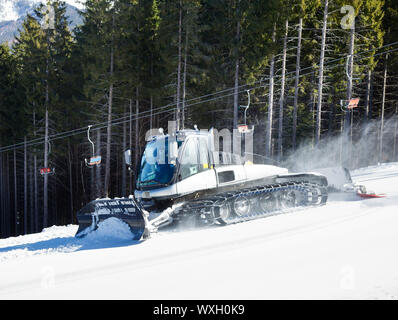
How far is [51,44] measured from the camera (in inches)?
1160

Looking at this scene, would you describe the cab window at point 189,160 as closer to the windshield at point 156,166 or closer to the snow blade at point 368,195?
the windshield at point 156,166

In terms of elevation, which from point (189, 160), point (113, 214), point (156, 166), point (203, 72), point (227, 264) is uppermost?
point (203, 72)

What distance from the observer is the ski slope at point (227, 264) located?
3.91 meters

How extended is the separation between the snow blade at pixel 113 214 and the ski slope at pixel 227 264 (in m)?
0.28

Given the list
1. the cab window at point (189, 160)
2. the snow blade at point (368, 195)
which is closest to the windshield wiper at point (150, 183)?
the cab window at point (189, 160)

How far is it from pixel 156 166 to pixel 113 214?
163 centimetres

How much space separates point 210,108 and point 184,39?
548 centimetres

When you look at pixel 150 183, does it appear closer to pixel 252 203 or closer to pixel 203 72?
pixel 252 203

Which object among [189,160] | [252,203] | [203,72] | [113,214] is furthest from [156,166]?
[203,72]

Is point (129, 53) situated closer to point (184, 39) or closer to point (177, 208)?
point (184, 39)

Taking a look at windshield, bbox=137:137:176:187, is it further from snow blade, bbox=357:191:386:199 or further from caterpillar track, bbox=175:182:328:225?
snow blade, bbox=357:191:386:199

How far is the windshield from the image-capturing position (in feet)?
27.1

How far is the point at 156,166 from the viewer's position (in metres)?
8.48

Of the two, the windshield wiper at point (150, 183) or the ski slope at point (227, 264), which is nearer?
the ski slope at point (227, 264)
